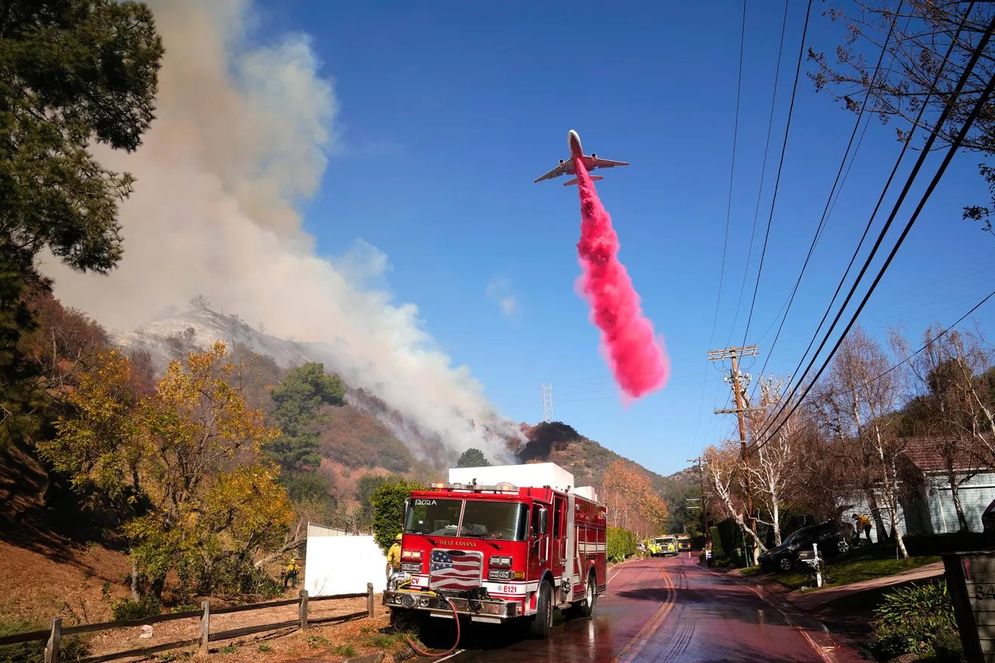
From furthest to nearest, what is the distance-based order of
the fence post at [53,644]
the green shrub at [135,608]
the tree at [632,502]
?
1. the tree at [632,502]
2. the green shrub at [135,608]
3. the fence post at [53,644]

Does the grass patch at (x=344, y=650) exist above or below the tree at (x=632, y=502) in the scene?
below

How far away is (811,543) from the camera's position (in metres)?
32.5

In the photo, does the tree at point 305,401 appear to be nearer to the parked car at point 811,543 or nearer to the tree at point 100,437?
the tree at point 100,437

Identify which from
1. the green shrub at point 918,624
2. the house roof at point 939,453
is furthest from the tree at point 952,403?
→ the green shrub at point 918,624

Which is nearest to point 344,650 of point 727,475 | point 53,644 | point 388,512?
point 53,644

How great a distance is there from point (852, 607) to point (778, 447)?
945 inches

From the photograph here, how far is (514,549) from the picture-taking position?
41.6ft

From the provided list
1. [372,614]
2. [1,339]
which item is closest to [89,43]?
[1,339]

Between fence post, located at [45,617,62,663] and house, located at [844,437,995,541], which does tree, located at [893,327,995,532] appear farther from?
fence post, located at [45,617,62,663]

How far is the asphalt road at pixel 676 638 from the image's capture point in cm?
1145

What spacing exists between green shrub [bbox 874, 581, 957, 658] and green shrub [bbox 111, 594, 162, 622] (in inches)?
799

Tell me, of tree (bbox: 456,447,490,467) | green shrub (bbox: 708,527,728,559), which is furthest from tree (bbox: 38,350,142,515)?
tree (bbox: 456,447,490,467)

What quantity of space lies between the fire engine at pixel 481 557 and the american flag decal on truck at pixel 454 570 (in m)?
0.02

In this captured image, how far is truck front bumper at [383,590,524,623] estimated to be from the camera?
1216 cm
